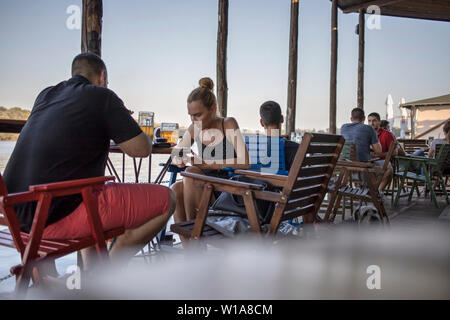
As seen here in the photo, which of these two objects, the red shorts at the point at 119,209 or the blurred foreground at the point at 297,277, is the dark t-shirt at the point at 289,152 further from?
the blurred foreground at the point at 297,277

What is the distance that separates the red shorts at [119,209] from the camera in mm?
1493

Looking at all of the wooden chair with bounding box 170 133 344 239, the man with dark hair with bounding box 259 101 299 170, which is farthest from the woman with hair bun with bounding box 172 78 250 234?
the wooden chair with bounding box 170 133 344 239

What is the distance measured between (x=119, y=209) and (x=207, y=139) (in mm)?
1243

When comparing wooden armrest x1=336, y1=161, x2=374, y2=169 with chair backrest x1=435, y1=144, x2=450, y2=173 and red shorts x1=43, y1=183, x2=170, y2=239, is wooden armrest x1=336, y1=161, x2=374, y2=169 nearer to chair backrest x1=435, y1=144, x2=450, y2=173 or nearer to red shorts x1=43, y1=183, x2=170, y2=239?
red shorts x1=43, y1=183, x2=170, y2=239

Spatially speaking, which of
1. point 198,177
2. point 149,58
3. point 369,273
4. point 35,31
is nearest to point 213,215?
point 198,177

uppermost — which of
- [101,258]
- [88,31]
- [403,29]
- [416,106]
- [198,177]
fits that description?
[403,29]

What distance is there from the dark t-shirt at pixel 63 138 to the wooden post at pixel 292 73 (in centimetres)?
706

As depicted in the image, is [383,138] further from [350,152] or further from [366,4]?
[366,4]

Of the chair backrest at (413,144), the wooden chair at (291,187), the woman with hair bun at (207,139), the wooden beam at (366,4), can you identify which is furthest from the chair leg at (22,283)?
the wooden beam at (366,4)

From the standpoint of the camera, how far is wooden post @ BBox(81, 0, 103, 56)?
347 centimetres

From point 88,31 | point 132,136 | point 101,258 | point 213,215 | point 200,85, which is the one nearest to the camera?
point 101,258

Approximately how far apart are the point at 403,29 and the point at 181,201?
13.6 m

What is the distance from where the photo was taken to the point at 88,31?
3.53 metres
